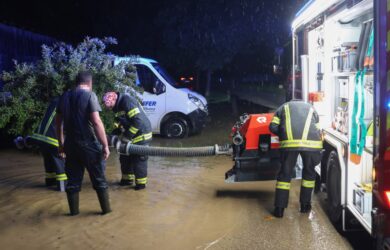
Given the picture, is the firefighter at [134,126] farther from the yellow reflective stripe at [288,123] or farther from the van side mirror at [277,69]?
the van side mirror at [277,69]

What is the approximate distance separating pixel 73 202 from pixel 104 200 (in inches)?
14.2

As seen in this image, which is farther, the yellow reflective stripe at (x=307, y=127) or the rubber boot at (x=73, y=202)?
the rubber boot at (x=73, y=202)

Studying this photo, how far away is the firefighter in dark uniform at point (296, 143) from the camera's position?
5.53 m

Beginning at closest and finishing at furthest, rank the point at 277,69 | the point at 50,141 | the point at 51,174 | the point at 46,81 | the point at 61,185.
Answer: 1. the point at 50,141
2. the point at 61,185
3. the point at 51,174
4. the point at 277,69
5. the point at 46,81

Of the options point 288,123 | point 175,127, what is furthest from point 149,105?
point 288,123

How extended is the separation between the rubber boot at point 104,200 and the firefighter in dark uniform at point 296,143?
6.38 feet

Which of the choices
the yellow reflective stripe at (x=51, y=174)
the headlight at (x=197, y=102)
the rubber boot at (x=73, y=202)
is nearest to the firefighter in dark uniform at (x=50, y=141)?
the yellow reflective stripe at (x=51, y=174)

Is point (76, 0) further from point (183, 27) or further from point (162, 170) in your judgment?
point (162, 170)

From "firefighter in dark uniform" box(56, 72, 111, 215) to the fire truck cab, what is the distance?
255 centimetres

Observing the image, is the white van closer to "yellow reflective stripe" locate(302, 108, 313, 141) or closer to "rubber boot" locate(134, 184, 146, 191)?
"rubber boot" locate(134, 184, 146, 191)

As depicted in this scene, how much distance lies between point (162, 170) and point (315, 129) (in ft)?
11.4

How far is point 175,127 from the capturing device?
38.4ft

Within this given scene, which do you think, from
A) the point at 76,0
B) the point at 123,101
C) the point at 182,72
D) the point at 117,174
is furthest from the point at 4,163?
the point at 182,72

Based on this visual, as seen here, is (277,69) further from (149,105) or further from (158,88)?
(149,105)
